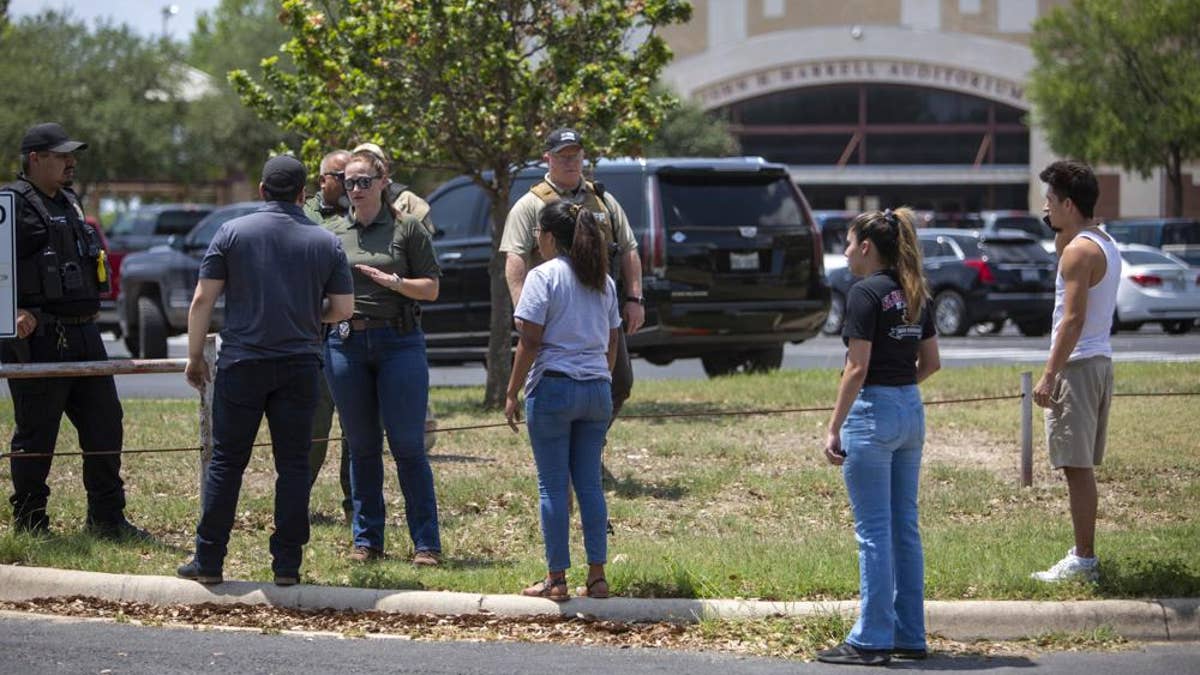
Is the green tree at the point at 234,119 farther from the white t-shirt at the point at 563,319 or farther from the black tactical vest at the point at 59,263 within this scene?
the white t-shirt at the point at 563,319

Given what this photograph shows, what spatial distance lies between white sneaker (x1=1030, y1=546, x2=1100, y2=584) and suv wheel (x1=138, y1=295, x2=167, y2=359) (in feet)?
45.4

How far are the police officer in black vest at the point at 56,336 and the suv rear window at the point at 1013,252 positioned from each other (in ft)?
61.8

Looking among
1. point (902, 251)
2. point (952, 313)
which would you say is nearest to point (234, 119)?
point (952, 313)

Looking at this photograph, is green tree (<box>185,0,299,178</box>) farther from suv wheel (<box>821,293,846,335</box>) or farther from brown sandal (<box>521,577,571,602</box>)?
brown sandal (<box>521,577,571,602</box>)

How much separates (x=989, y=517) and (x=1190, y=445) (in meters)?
2.89

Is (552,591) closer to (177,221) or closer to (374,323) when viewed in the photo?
(374,323)

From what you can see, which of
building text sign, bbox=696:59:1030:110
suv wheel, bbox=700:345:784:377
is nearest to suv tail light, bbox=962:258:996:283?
suv wheel, bbox=700:345:784:377

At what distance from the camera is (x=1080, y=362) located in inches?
308

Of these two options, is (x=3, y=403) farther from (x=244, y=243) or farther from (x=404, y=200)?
(x=244, y=243)

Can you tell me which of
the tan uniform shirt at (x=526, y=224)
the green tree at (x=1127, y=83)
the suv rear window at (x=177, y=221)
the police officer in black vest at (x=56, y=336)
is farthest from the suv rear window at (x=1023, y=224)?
the police officer in black vest at (x=56, y=336)

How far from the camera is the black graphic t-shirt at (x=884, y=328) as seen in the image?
6672mm

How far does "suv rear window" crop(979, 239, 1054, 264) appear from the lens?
25953mm

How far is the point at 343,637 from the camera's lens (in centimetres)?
725

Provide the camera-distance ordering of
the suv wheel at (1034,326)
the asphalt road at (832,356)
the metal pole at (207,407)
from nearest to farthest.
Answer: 1. the metal pole at (207,407)
2. the asphalt road at (832,356)
3. the suv wheel at (1034,326)
